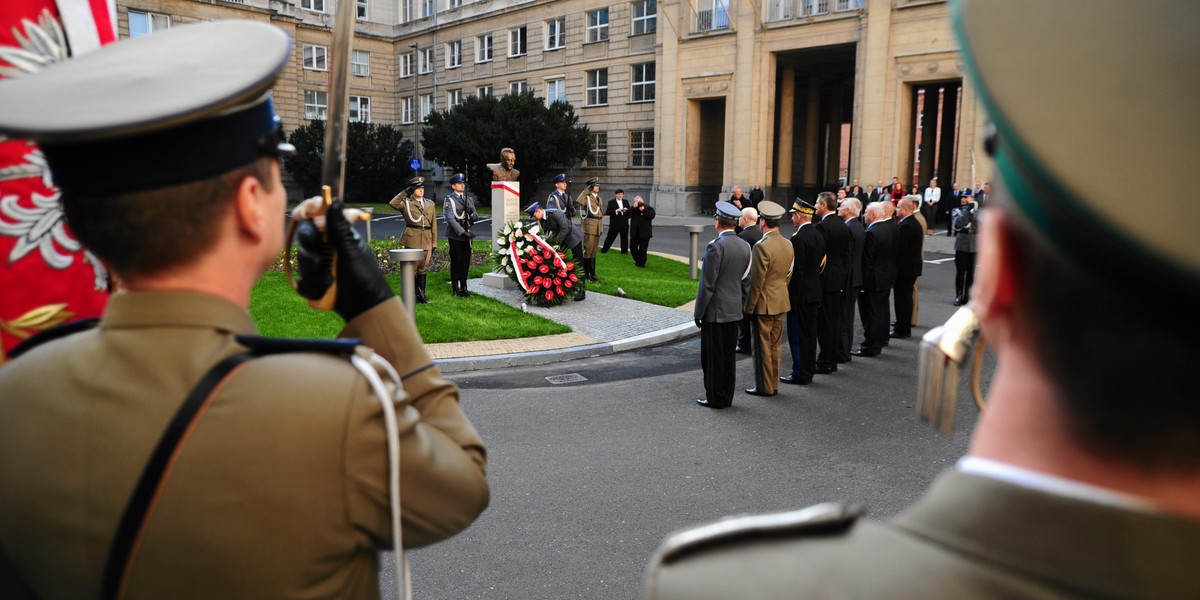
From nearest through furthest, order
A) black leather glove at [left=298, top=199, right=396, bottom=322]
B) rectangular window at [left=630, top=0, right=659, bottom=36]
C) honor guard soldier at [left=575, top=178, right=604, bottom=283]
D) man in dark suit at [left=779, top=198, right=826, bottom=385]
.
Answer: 1. black leather glove at [left=298, top=199, right=396, bottom=322]
2. man in dark suit at [left=779, top=198, right=826, bottom=385]
3. honor guard soldier at [left=575, top=178, right=604, bottom=283]
4. rectangular window at [left=630, top=0, right=659, bottom=36]

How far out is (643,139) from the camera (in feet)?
135

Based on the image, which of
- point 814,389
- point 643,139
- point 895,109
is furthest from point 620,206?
point 643,139

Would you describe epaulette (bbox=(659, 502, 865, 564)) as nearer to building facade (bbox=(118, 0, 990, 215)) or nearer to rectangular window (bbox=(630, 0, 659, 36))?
building facade (bbox=(118, 0, 990, 215))

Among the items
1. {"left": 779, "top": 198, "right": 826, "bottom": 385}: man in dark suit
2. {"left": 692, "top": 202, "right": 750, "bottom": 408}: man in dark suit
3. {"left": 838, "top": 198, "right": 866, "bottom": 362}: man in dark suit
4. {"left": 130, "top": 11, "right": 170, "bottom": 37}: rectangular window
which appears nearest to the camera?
{"left": 692, "top": 202, "right": 750, "bottom": 408}: man in dark suit

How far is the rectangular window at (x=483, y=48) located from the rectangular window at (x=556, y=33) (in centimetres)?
493

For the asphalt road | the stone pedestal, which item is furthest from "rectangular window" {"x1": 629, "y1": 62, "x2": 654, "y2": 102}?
the asphalt road

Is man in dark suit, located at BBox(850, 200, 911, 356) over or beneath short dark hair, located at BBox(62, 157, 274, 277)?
beneath

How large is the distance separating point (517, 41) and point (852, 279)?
39514mm

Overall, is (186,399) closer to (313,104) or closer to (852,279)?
(852,279)

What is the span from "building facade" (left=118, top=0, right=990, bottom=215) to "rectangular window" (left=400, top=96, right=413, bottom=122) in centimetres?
21

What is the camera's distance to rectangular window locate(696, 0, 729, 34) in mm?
36375

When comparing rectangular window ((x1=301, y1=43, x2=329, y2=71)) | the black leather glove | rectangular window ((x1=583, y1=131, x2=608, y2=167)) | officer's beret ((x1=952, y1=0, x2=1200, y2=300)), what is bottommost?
the black leather glove

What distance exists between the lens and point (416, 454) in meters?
1.46

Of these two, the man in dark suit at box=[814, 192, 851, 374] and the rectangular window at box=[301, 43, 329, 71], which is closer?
the man in dark suit at box=[814, 192, 851, 374]
